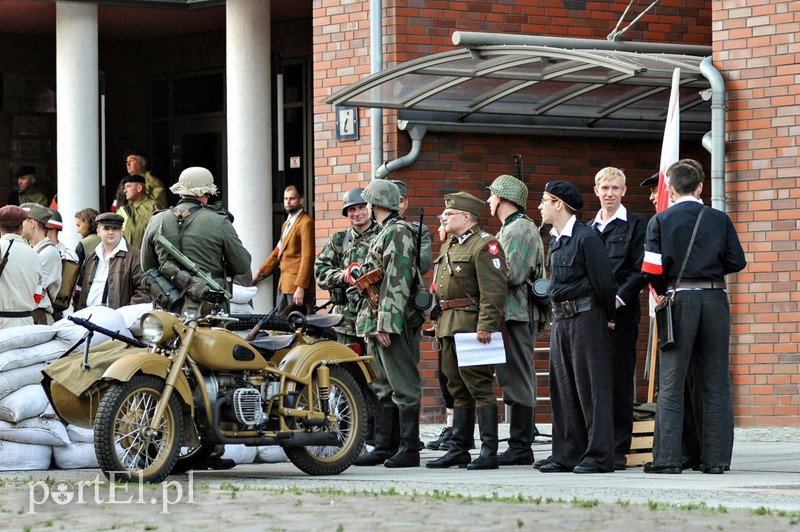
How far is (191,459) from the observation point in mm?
10625

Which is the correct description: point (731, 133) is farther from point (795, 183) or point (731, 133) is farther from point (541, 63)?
point (541, 63)

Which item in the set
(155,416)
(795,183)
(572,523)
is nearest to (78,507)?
(155,416)

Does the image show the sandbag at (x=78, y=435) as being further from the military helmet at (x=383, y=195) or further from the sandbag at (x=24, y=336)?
the military helmet at (x=383, y=195)

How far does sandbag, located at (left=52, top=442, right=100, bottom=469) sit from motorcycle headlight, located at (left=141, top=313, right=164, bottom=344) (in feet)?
5.46

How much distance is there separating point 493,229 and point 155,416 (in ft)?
22.4

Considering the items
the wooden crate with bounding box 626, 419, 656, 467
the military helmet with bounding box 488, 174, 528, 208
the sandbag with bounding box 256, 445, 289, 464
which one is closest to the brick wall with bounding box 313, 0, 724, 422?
the sandbag with bounding box 256, 445, 289, 464

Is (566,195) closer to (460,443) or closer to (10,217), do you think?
(460,443)

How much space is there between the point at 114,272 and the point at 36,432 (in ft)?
10.0

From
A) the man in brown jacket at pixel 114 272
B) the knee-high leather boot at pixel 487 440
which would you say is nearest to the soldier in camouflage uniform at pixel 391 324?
the knee-high leather boot at pixel 487 440

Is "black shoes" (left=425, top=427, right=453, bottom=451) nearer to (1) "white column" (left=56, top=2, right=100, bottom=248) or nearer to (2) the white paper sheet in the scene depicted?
(2) the white paper sheet

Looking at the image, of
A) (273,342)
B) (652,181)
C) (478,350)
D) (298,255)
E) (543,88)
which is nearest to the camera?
(273,342)

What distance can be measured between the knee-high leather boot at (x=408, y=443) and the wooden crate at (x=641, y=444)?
4.63 ft

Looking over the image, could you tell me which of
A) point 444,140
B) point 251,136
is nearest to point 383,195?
point 444,140

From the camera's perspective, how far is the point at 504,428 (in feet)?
47.4
